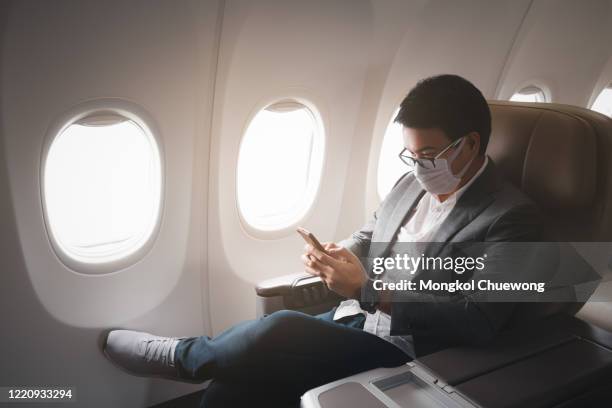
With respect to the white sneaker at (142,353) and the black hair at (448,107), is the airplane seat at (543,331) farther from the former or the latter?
the white sneaker at (142,353)

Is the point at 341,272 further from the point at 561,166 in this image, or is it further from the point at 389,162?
the point at 389,162

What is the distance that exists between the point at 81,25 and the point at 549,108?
1.72 meters

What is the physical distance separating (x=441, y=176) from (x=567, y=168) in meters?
0.40

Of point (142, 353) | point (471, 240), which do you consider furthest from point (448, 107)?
point (142, 353)

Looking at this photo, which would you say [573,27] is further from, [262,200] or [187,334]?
[187,334]

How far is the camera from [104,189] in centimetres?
214

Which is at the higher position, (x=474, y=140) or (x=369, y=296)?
(x=474, y=140)

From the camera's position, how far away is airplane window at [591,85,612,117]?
4.82 metres

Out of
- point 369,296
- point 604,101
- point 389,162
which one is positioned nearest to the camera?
point 369,296

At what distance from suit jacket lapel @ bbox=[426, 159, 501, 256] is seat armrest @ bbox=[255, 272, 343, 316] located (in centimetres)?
56

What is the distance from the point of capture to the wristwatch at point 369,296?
1516mm

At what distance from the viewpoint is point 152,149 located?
2037mm

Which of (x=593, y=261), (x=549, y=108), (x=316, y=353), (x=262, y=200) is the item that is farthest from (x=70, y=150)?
(x=593, y=261)

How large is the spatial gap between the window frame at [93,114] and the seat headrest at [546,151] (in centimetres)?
144
